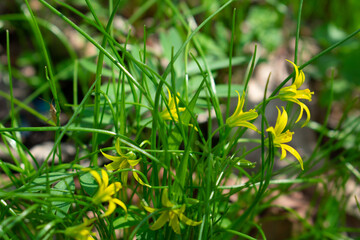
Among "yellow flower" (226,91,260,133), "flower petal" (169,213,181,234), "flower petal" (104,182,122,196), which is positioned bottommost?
"flower petal" (169,213,181,234)

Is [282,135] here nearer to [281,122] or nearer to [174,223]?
[281,122]

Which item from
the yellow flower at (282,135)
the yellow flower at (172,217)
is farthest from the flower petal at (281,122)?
the yellow flower at (172,217)

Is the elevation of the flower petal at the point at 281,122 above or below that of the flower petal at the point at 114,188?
above

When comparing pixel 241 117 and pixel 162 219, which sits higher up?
pixel 241 117

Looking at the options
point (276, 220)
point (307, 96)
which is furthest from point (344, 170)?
point (307, 96)

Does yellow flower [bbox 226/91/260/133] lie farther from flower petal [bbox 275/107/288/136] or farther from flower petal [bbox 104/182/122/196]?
flower petal [bbox 104/182/122/196]

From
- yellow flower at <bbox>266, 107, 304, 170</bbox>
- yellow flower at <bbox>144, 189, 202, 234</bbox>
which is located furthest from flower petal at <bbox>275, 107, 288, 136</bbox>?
yellow flower at <bbox>144, 189, 202, 234</bbox>

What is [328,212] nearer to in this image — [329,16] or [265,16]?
[265,16]

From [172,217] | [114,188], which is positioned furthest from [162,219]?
[114,188]

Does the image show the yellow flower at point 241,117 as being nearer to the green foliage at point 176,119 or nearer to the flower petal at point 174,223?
the green foliage at point 176,119

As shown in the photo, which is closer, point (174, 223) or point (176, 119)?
point (174, 223)

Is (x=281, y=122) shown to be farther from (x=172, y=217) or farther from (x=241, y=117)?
(x=172, y=217)
